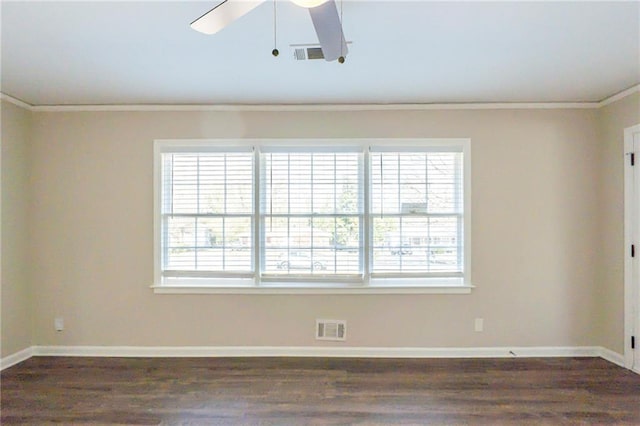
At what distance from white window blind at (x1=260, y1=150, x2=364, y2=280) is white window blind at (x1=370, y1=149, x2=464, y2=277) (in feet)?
0.70

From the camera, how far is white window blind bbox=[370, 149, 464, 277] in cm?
386

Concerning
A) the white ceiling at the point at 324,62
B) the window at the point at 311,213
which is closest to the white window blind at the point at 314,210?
the window at the point at 311,213

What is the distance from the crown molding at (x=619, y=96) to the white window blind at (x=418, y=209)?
4.71 feet

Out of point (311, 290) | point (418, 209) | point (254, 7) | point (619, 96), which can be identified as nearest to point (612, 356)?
point (418, 209)

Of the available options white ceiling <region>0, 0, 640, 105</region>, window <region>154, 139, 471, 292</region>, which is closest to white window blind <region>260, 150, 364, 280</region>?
window <region>154, 139, 471, 292</region>

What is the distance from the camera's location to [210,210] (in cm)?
390

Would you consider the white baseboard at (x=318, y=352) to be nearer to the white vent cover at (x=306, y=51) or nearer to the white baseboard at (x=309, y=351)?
the white baseboard at (x=309, y=351)

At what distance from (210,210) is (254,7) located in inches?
101

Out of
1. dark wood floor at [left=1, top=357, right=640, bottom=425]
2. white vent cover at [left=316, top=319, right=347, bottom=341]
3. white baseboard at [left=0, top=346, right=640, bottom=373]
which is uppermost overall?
white vent cover at [left=316, top=319, right=347, bottom=341]

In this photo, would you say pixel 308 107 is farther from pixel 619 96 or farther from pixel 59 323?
pixel 59 323


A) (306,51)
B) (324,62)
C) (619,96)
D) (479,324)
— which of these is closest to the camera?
(306,51)

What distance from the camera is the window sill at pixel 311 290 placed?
150 inches

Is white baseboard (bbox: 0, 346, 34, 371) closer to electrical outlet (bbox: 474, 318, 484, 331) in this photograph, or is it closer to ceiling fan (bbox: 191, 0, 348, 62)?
ceiling fan (bbox: 191, 0, 348, 62)

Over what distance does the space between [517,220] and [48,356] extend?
15.9 ft
